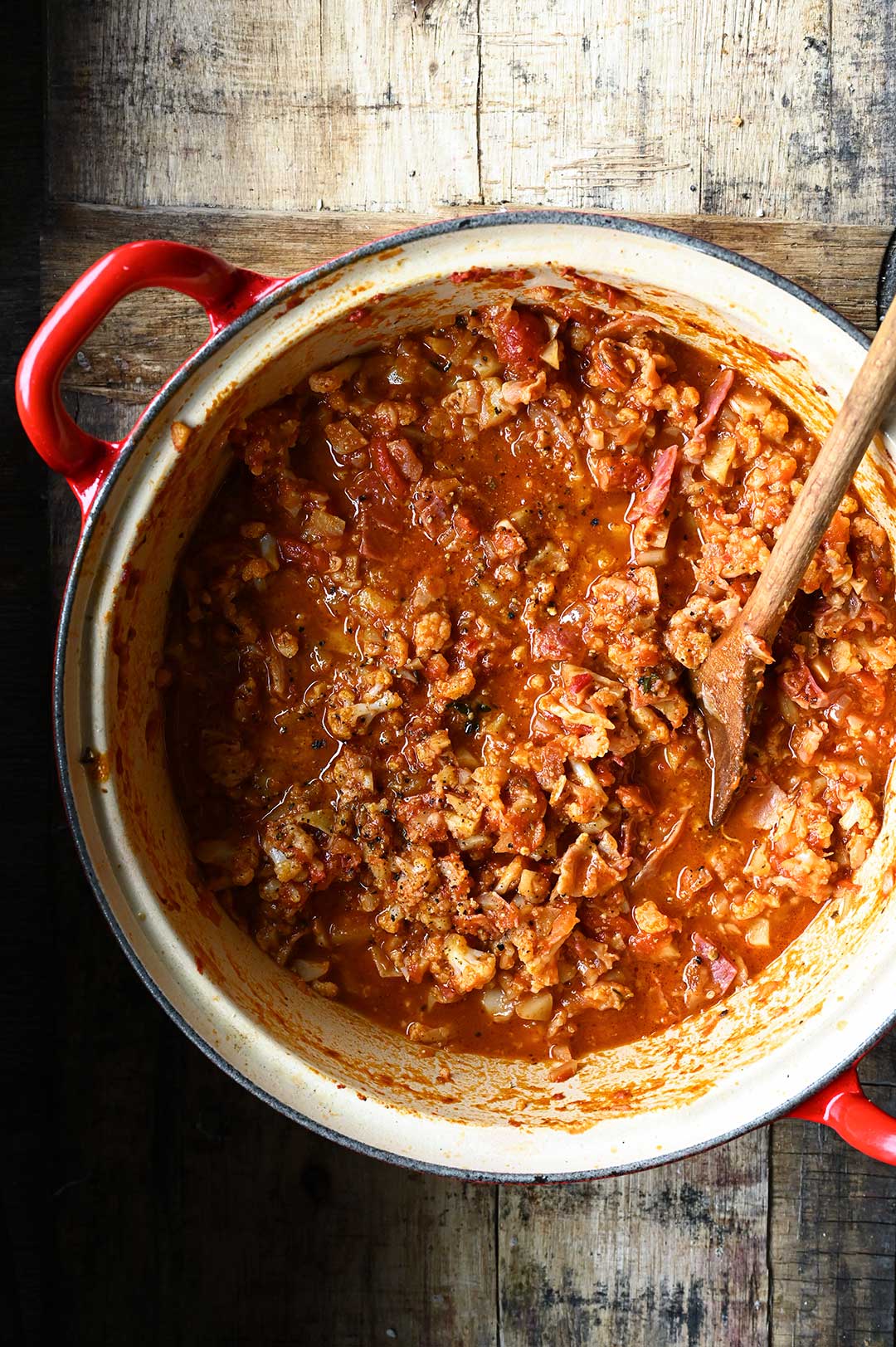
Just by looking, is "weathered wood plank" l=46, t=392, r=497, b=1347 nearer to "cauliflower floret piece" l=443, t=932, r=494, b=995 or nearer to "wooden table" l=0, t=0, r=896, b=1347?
"wooden table" l=0, t=0, r=896, b=1347

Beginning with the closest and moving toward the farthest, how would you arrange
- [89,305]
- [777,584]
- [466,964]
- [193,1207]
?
[89,305]
[777,584]
[466,964]
[193,1207]

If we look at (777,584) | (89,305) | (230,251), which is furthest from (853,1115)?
(230,251)

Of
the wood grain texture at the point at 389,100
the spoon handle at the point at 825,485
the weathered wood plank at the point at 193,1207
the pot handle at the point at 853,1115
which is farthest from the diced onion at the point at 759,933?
the wood grain texture at the point at 389,100

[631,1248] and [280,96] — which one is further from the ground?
[280,96]

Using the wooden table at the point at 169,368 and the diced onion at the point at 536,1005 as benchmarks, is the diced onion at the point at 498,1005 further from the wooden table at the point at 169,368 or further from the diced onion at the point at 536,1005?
the wooden table at the point at 169,368

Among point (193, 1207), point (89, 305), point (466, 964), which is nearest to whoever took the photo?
point (89, 305)

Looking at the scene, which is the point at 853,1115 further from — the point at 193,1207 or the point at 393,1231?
the point at 193,1207

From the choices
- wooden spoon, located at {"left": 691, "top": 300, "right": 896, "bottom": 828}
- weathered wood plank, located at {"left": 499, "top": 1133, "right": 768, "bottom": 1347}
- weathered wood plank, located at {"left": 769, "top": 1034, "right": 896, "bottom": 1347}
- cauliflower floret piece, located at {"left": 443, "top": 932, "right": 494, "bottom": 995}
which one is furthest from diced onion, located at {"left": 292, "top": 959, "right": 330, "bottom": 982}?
weathered wood plank, located at {"left": 769, "top": 1034, "right": 896, "bottom": 1347}
